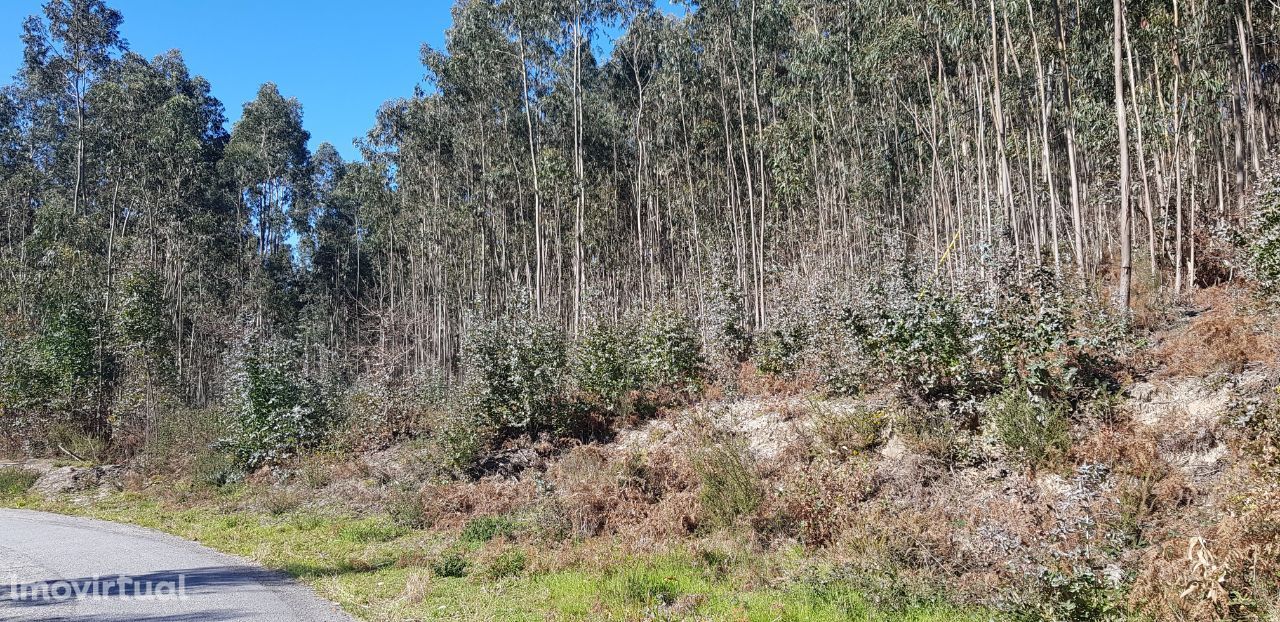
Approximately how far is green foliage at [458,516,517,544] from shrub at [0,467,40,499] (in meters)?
14.5

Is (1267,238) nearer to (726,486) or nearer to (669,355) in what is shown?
(726,486)

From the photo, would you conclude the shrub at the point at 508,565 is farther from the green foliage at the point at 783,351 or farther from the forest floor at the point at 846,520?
the green foliage at the point at 783,351

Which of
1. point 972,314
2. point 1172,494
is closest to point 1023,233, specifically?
point 972,314

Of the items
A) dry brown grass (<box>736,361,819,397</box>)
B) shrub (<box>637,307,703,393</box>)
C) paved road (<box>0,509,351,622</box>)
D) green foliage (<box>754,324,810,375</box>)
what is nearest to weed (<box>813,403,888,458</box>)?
→ dry brown grass (<box>736,361,819,397</box>)

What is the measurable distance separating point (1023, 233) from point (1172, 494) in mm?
12566

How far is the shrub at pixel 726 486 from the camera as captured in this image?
8.59m

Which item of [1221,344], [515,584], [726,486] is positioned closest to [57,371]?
[515,584]

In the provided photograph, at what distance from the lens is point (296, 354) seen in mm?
17594

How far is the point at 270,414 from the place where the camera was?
51.4 ft

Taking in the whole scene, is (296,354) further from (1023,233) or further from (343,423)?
(1023,233)

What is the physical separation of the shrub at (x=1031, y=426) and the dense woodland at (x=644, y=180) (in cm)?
210

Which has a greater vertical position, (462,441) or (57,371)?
(57,371)

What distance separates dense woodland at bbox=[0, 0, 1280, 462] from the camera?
47.1 feet

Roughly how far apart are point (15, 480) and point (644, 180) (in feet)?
75.9
